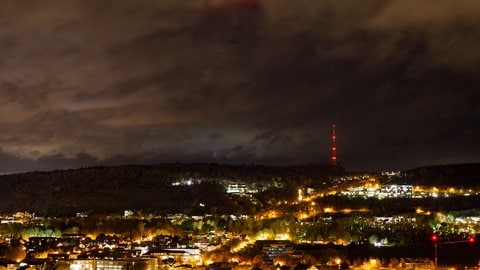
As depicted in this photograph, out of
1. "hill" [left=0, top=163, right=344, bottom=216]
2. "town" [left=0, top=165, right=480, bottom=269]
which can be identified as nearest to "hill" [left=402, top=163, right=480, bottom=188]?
"town" [left=0, top=165, right=480, bottom=269]

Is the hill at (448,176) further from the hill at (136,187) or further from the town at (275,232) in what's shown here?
the hill at (136,187)

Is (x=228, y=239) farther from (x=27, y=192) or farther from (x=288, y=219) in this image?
(x=27, y=192)

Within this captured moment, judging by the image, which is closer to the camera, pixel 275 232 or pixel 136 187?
pixel 275 232

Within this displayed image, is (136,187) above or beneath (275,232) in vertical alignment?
above

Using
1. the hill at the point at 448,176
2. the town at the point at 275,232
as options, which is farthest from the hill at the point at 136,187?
the hill at the point at 448,176

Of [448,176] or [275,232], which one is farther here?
[448,176]

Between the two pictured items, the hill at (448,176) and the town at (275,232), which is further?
the hill at (448,176)

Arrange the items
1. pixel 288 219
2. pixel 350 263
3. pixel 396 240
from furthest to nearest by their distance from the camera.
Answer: pixel 288 219
pixel 396 240
pixel 350 263

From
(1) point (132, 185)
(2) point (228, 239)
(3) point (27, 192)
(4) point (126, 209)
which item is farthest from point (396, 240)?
(3) point (27, 192)

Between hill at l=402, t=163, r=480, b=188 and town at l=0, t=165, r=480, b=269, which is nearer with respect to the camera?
town at l=0, t=165, r=480, b=269

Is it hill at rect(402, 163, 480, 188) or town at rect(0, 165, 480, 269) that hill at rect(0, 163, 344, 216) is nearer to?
town at rect(0, 165, 480, 269)

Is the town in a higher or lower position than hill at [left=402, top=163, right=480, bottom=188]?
lower
